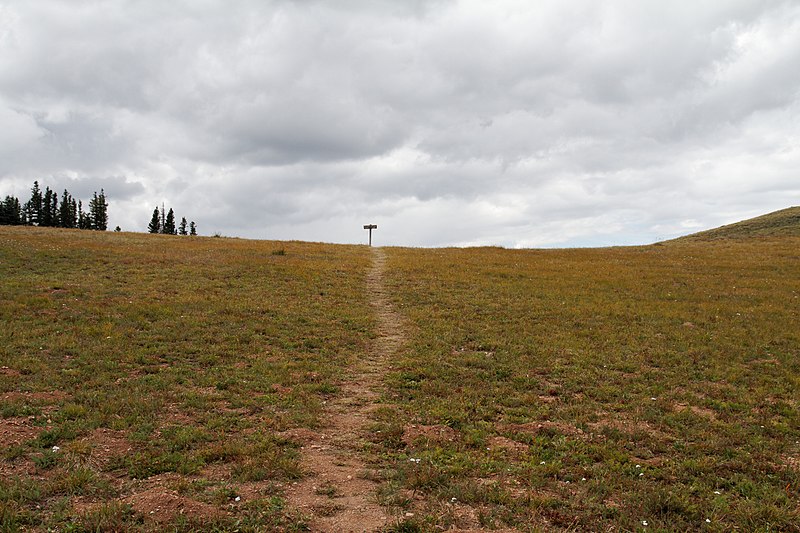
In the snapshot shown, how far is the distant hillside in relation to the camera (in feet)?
216

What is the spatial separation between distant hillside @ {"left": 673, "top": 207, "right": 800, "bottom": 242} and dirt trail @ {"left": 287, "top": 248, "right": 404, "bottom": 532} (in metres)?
→ 66.0

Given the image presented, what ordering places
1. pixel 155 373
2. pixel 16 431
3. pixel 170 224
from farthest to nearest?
pixel 170 224, pixel 155 373, pixel 16 431

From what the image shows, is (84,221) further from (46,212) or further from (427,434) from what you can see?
(427,434)

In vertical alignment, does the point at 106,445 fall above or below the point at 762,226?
below

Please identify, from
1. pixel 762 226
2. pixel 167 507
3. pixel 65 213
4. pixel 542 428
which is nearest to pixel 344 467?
pixel 167 507

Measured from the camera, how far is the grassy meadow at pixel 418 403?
7047mm

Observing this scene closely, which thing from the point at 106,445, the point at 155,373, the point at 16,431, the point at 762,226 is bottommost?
the point at 106,445

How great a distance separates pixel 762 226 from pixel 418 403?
83253mm

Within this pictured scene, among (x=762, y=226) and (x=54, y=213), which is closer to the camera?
(x=762, y=226)

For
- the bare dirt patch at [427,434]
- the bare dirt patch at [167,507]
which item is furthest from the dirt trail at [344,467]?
the bare dirt patch at [167,507]

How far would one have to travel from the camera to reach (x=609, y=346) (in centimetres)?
1692

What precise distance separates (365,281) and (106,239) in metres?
28.1

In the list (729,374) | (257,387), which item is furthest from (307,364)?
(729,374)

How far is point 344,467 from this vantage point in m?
8.35
